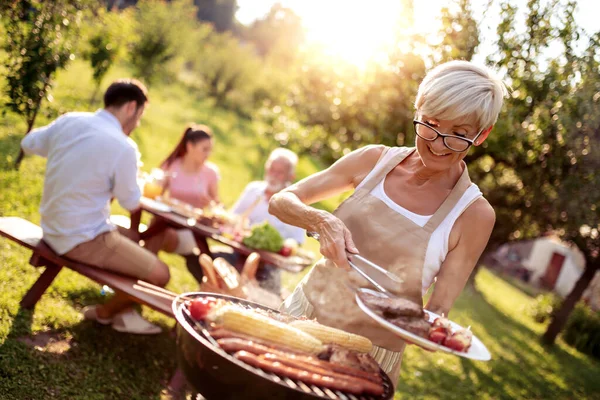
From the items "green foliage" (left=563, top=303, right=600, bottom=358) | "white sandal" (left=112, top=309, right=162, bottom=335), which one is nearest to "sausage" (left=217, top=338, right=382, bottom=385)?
"white sandal" (left=112, top=309, right=162, bottom=335)

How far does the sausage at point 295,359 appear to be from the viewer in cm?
221

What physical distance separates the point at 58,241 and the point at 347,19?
6.55m

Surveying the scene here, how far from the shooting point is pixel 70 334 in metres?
5.04

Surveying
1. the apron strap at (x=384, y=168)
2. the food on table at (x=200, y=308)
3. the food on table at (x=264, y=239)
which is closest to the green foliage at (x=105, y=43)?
the food on table at (x=264, y=239)

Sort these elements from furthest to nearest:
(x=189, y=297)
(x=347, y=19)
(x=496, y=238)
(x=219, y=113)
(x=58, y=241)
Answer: (x=219, y=113)
(x=496, y=238)
(x=347, y=19)
(x=58, y=241)
(x=189, y=297)

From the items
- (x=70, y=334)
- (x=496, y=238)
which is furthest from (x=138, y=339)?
(x=496, y=238)

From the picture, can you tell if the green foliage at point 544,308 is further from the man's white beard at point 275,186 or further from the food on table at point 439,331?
the food on table at point 439,331

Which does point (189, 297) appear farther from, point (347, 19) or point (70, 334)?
point (347, 19)

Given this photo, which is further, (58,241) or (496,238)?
(496,238)

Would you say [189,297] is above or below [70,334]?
above

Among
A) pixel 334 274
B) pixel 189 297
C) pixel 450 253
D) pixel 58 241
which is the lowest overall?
pixel 58 241

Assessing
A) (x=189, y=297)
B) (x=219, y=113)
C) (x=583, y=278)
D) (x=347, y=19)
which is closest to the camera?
(x=189, y=297)

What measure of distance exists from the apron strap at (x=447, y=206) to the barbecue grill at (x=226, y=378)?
2.51 feet

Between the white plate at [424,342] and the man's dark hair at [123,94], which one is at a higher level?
the man's dark hair at [123,94]
